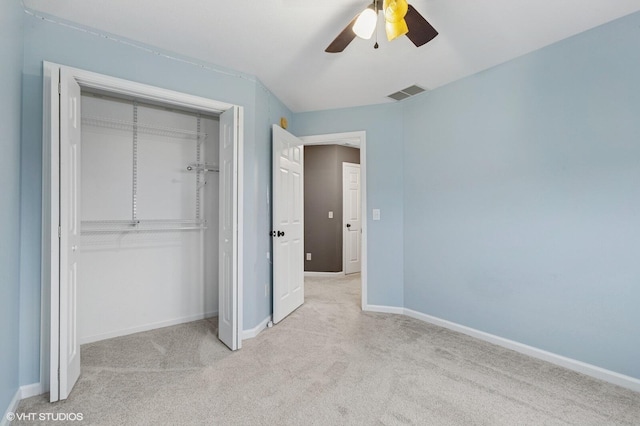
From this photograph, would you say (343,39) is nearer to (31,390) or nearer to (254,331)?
(254,331)

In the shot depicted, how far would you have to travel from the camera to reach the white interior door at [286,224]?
9.96 feet

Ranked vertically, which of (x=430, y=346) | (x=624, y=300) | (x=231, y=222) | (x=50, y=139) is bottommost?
(x=430, y=346)

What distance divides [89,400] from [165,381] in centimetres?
41

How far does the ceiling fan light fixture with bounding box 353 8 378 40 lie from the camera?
1.54 m

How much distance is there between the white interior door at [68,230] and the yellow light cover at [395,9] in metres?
1.94

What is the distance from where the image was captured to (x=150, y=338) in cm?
265

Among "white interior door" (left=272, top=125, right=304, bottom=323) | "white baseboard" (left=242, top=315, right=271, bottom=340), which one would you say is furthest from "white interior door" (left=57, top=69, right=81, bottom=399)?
"white interior door" (left=272, top=125, right=304, bottom=323)

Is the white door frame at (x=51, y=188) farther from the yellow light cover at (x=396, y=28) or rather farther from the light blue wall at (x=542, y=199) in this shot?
the light blue wall at (x=542, y=199)

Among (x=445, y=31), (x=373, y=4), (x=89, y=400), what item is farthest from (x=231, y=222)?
(x=445, y=31)

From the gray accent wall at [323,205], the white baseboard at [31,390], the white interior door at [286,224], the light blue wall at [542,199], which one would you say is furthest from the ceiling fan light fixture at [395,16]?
the gray accent wall at [323,205]

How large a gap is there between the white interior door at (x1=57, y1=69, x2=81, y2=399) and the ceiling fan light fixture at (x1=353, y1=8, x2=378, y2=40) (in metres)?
1.78

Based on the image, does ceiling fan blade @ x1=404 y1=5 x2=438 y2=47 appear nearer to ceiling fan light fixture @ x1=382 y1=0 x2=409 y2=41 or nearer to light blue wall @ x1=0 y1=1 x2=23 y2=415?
ceiling fan light fixture @ x1=382 y1=0 x2=409 y2=41

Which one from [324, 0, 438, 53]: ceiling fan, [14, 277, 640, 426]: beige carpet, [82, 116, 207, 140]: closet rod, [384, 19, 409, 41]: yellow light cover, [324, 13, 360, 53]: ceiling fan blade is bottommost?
[14, 277, 640, 426]: beige carpet

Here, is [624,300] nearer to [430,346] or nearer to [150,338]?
[430,346]
